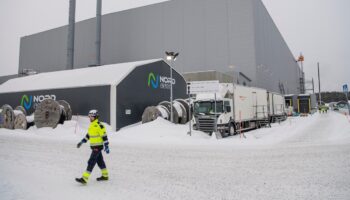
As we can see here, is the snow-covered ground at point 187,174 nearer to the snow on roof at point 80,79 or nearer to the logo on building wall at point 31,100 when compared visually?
the snow on roof at point 80,79

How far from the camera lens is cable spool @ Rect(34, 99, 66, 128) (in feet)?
65.4

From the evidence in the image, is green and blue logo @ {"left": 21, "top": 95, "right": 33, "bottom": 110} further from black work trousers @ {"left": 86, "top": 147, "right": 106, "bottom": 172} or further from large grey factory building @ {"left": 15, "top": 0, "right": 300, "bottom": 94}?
large grey factory building @ {"left": 15, "top": 0, "right": 300, "bottom": 94}

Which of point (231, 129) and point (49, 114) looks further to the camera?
point (49, 114)

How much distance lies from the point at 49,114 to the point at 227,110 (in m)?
14.5

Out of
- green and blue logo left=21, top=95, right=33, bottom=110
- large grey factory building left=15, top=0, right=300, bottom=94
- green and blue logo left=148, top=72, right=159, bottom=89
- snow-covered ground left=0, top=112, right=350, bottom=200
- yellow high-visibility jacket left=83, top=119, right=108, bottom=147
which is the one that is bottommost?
snow-covered ground left=0, top=112, right=350, bottom=200

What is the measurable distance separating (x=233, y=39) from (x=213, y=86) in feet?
95.2

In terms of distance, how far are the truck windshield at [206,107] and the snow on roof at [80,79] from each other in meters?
7.24

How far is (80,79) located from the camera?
2427 cm

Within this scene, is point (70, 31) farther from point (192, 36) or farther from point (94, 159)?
point (94, 159)

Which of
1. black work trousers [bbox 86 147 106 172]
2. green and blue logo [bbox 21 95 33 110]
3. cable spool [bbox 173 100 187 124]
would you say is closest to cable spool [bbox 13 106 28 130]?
green and blue logo [bbox 21 95 33 110]

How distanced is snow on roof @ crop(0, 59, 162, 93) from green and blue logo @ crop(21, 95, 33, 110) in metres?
0.92

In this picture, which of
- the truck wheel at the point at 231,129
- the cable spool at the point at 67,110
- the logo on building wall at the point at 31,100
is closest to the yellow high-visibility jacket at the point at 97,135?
the truck wheel at the point at 231,129

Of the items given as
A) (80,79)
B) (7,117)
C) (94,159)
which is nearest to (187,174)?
(94,159)

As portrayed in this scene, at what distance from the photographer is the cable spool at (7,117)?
73.6 feet
